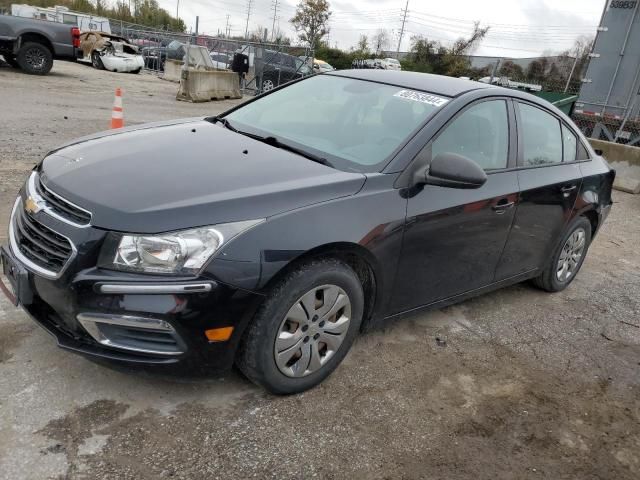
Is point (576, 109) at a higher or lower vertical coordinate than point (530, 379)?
higher

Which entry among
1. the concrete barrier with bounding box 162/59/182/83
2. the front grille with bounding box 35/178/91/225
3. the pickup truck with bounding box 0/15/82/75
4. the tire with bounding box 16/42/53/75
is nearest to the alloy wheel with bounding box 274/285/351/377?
the front grille with bounding box 35/178/91/225

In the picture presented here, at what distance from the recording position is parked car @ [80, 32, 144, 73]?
2073cm

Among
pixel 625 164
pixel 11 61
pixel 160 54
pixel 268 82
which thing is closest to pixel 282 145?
pixel 625 164

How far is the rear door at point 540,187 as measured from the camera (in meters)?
3.81

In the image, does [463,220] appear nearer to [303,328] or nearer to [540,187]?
[540,187]

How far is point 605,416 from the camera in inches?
123

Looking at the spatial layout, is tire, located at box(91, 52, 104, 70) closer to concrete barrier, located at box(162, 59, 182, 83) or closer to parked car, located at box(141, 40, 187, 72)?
concrete barrier, located at box(162, 59, 182, 83)

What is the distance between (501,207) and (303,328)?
1.65m

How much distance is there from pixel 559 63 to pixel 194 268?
1694 inches

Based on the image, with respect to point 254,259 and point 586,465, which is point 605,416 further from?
point 254,259

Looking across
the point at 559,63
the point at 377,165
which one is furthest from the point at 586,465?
the point at 559,63

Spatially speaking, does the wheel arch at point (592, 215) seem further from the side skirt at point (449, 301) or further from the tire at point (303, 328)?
the tire at point (303, 328)

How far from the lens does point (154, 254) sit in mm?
2318

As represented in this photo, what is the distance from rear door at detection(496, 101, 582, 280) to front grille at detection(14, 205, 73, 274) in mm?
2798
